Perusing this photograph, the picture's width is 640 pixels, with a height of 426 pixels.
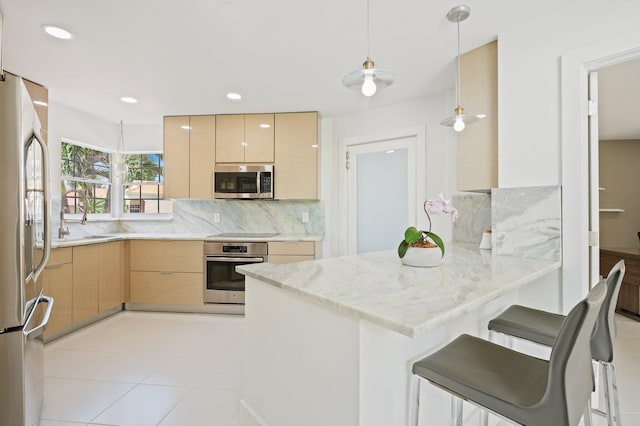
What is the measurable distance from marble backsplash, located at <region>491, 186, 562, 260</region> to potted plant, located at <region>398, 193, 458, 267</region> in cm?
59

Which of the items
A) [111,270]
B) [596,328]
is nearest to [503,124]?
[596,328]

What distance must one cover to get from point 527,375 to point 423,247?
2.30ft

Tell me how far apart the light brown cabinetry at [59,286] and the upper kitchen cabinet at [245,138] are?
1809mm

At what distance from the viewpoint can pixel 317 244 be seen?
3.56 meters

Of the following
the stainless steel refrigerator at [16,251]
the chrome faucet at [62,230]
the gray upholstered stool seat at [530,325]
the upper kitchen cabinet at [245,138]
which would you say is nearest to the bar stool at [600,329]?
the gray upholstered stool seat at [530,325]

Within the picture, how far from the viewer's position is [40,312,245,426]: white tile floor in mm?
1751

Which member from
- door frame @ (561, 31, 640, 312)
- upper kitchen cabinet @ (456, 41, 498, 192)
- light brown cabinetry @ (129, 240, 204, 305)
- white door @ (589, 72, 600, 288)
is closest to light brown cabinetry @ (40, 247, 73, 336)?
light brown cabinetry @ (129, 240, 204, 305)

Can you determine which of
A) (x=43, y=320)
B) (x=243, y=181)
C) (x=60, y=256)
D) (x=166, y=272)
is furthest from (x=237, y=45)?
(x=166, y=272)

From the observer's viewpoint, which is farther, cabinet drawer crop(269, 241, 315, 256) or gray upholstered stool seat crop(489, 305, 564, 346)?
cabinet drawer crop(269, 241, 315, 256)

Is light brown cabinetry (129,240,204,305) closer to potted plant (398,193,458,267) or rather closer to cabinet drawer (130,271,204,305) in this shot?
cabinet drawer (130,271,204,305)

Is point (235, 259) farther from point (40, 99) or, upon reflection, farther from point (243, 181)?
point (40, 99)

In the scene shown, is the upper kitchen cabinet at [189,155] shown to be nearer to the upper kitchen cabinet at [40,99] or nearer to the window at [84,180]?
the window at [84,180]

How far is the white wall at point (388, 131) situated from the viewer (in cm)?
298

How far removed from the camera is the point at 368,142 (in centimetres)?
364
